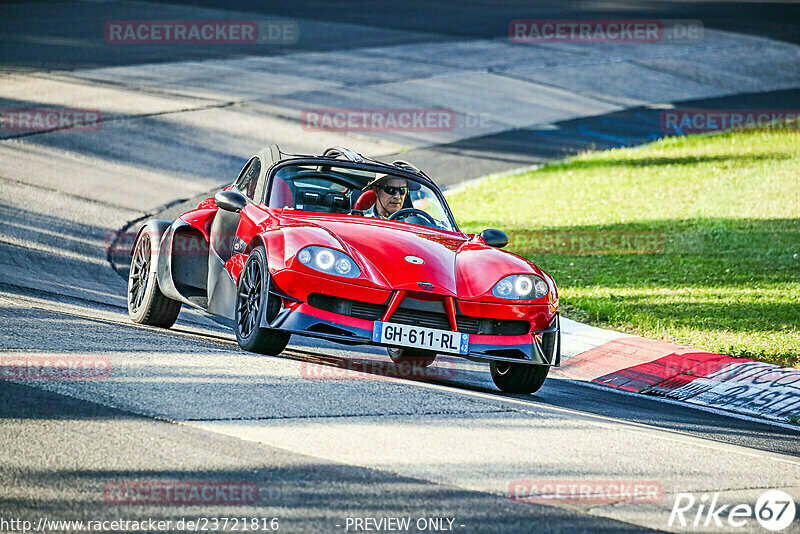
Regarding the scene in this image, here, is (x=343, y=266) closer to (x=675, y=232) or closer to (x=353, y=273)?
(x=353, y=273)

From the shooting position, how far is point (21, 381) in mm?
6449

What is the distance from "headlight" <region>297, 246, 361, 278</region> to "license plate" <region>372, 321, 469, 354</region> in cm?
42

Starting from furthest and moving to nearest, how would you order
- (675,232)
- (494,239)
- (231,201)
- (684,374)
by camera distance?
1. (675,232)
2. (684,374)
3. (231,201)
4. (494,239)

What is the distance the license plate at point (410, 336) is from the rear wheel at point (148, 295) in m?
2.85

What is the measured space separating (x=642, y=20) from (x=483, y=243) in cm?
3432

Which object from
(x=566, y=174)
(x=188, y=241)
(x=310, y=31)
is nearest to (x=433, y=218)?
(x=188, y=241)

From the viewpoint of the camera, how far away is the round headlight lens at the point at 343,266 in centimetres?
764

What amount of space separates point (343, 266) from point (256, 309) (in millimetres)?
801

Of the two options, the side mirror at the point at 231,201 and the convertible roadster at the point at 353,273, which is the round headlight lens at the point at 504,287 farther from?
the side mirror at the point at 231,201

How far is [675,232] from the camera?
1606cm

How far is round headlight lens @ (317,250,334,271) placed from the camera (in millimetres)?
7648

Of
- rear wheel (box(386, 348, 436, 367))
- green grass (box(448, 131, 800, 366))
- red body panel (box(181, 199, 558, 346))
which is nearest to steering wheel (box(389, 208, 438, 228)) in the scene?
red body panel (box(181, 199, 558, 346))

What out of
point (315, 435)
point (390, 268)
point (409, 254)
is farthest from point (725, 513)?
point (409, 254)

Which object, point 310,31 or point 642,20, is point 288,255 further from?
point 642,20
